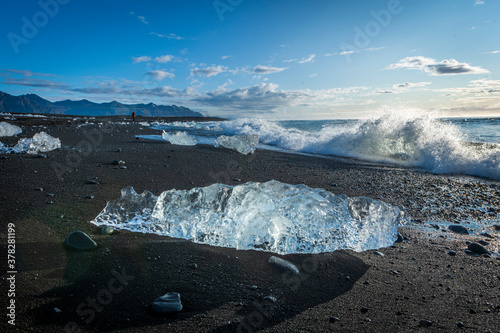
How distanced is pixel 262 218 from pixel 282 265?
0.54 meters

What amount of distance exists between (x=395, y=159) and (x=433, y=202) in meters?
5.52

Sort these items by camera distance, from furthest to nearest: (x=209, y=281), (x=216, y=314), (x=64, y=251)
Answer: (x=64, y=251)
(x=209, y=281)
(x=216, y=314)

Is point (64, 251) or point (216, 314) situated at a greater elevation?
point (64, 251)

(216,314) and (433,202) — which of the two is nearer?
(216,314)

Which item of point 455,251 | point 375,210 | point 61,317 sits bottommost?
point 455,251

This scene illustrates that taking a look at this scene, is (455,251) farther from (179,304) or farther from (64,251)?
(64,251)

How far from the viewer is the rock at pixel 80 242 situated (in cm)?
214

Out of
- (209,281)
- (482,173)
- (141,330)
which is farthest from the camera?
(482,173)

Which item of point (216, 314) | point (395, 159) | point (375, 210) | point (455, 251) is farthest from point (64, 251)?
point (395, 159)

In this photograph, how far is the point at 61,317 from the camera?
1.43 metres

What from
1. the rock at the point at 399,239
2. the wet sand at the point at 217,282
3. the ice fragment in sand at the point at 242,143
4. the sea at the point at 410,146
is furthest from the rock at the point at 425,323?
the sea at the point at 410,146

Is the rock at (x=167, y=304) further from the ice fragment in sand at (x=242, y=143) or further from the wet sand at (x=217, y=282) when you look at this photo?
the ice fragment in sand at (x=242, y=143)

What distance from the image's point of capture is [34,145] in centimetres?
581

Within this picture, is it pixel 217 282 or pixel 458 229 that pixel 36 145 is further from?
pixel 458 229
